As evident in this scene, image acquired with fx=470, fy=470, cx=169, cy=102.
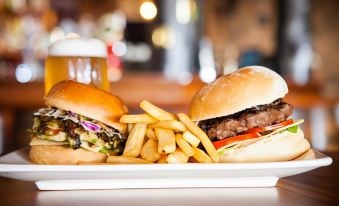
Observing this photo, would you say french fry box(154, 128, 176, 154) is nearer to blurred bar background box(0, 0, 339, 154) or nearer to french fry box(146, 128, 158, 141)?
french fry box(146, 128, 158, 141)

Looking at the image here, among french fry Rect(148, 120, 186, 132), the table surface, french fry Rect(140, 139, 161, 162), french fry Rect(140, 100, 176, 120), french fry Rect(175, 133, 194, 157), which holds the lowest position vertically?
the table surface

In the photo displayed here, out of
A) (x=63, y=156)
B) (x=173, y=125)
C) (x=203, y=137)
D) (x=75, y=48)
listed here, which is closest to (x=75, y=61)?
(x=75, y=48)

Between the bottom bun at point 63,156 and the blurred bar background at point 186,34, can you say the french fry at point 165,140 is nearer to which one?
the bottom bun at point 63,156

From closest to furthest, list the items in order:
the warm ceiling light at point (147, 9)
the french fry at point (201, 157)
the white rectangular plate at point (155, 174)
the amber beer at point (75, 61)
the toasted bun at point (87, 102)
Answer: the white rectangular plate at point (155, 174)
the french fry at point (201, 157)
the toasted bun at point (87, 102)
the amber beer at point (75, 61)
the warm ceiling light at point (147, 9)

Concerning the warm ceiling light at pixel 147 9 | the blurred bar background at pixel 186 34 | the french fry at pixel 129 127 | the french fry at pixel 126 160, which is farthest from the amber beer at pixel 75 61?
the warm ceiling light at pixel 147 9

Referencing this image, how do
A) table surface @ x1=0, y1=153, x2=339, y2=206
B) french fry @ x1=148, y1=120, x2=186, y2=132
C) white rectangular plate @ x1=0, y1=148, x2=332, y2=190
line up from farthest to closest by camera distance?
french fry @ x1=148, y1=120, x2=186, y2=132 → white rectangular plate @ x1=0, y1=148, x2=332, y2=190 → table surface @ x1=0, y1=153, x2=339, y2=206

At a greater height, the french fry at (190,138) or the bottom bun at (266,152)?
the french fry at (190,138)

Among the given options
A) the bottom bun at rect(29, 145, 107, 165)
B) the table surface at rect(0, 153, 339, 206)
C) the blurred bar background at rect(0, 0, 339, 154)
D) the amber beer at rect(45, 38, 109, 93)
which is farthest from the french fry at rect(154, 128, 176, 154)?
the blurred bar background at rect(0, 0, 339, 154)
